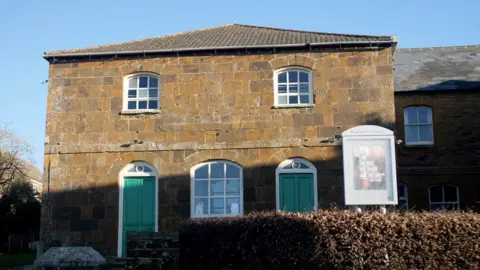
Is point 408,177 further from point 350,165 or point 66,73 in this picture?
point 66,73

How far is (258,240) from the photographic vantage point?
11.8 m

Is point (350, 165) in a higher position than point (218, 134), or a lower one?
lower

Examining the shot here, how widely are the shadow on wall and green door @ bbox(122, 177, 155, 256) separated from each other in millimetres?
265

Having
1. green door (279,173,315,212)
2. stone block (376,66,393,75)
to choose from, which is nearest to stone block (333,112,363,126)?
stone block (376,66,393,75)

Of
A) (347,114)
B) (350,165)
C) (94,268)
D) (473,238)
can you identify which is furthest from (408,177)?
(94,268)

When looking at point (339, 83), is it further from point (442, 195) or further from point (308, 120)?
point (442, 195)

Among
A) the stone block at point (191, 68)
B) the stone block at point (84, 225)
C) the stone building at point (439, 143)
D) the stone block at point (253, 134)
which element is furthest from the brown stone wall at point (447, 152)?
the stone block at point (84, 225)

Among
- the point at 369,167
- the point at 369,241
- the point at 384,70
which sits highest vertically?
the point at 384,70

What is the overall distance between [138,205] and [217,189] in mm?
2564

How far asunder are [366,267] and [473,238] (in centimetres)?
211

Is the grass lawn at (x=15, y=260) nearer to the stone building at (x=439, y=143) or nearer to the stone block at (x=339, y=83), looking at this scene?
the stone block at (x=339, y=83)

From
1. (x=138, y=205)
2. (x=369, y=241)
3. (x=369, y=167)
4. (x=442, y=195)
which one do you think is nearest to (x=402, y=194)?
(x=442, y=195)

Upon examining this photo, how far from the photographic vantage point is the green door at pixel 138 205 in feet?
60.5

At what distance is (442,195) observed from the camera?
2459cm
